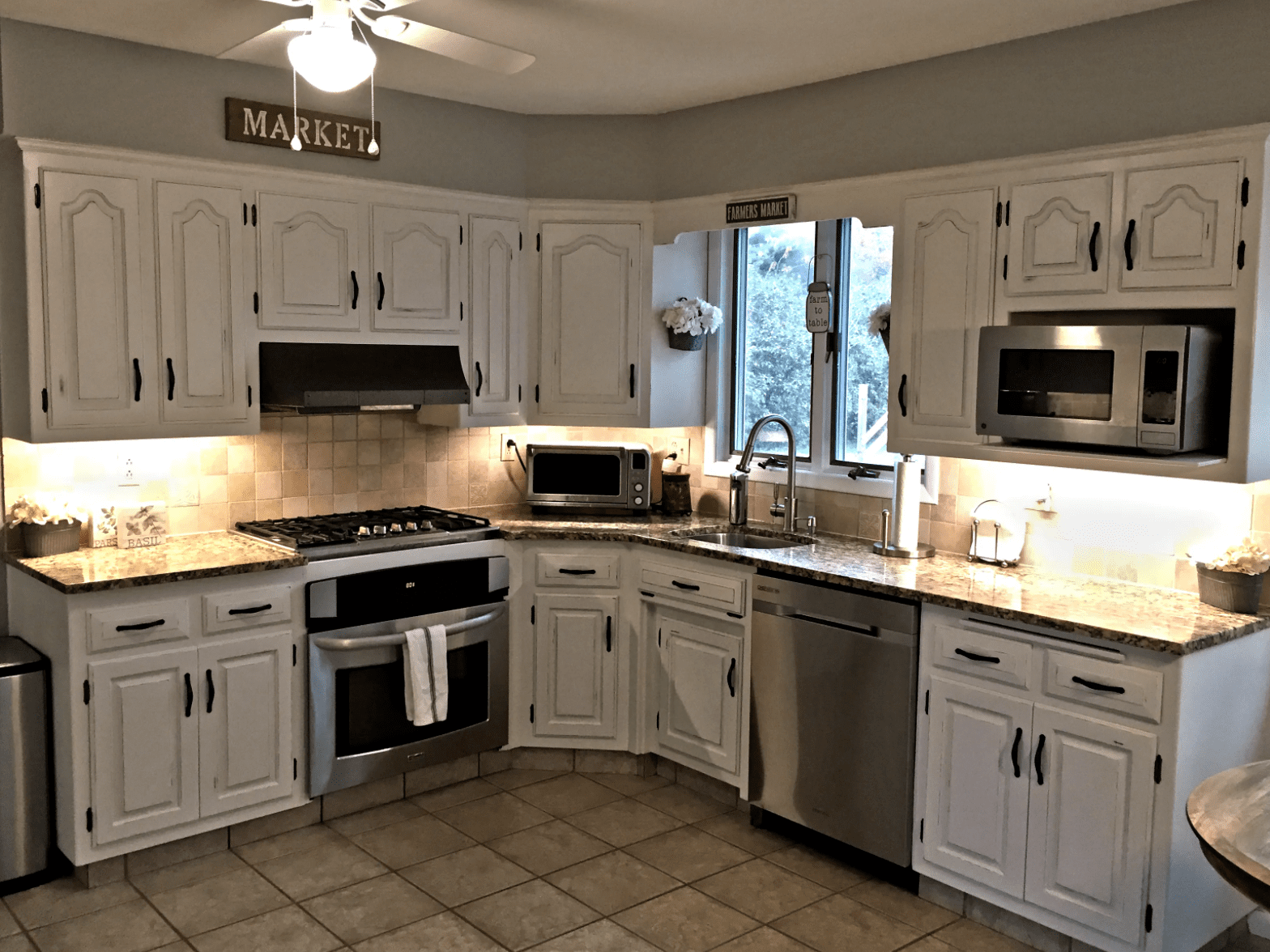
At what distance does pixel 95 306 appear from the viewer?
358cm

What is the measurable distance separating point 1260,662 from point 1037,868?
854 mm

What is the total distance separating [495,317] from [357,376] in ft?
2.35

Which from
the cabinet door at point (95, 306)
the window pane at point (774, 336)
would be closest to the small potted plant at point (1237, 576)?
the window pane at point (774, 336)

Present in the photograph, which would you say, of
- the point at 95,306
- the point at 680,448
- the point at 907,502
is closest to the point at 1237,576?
the point at 907,502

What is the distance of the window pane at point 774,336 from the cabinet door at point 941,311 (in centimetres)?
78

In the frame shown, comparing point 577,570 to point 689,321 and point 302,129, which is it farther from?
point 302,129

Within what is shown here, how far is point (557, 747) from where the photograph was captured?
446cm

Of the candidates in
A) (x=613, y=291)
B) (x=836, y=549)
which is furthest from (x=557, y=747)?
(x=613, y=291)

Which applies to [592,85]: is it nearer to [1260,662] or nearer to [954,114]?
[954,114]

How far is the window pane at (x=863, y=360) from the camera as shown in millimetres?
4324

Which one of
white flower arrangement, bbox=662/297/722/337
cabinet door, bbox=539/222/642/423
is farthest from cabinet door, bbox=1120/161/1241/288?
cabinet door, bbox=539/222/642/423

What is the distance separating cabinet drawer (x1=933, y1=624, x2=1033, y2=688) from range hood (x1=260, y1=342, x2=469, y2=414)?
6.79 feet

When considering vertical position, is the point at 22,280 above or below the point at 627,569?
above

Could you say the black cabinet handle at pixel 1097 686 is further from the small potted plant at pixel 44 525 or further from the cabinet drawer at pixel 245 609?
the small potted plant at pixel 44 525
